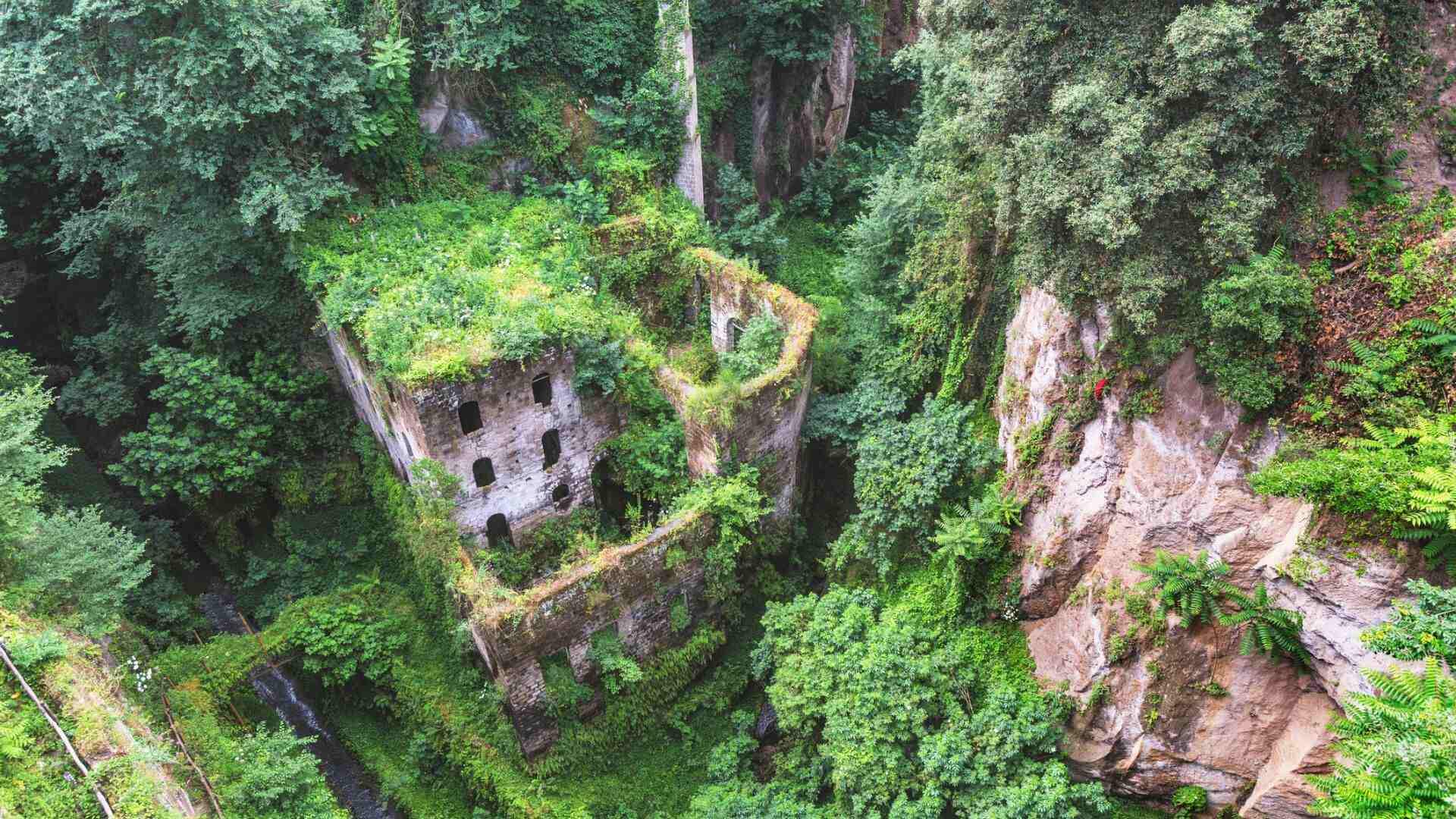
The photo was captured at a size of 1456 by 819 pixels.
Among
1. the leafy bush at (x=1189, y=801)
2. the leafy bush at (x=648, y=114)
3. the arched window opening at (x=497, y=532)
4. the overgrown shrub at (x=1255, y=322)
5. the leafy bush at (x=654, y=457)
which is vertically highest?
the leafy bush at (x=648, y=114)

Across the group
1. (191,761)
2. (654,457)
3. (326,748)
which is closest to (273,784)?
(191,761)

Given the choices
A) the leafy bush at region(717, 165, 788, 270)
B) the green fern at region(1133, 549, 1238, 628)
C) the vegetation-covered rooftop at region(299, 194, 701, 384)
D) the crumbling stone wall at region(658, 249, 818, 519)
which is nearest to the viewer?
the green fern at region(1133, 549, 1238, 628)

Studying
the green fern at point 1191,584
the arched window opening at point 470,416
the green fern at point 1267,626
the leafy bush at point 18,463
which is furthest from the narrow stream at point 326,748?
the green fern at point 1267,626

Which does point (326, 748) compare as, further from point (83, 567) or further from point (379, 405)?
point (379, 405)

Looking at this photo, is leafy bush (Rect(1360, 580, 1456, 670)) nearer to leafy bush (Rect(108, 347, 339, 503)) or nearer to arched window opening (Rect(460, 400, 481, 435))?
arched window opening (Rect(460, 400, 481, 435))

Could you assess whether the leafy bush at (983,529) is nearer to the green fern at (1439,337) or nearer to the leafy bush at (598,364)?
the green fern at (1439,337)

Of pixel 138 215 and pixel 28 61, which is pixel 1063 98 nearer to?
pixel 28 61

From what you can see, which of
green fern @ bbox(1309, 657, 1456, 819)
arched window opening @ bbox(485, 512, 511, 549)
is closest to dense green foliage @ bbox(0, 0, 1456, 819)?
green fern @ bbox(1309, 657, 1456, 819)
